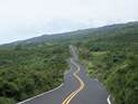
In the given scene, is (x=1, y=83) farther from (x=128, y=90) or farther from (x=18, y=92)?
(x=128, y=90)

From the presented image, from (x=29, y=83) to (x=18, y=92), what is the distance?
12.3ft

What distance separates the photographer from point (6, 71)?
40531 millimetres

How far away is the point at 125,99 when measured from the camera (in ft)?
85.0

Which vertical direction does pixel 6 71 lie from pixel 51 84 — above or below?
above

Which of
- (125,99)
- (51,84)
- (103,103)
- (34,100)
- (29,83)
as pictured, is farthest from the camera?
(51,84)

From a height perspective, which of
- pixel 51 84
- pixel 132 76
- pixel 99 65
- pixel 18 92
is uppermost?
pixel 132 76

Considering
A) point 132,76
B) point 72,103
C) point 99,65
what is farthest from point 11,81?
point 99,65

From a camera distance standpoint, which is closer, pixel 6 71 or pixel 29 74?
pixel 6 71

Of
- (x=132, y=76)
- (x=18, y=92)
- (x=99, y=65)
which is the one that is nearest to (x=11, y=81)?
(x=18, y=92)

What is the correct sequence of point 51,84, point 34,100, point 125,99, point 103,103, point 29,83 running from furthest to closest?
point 51,84 → point 29,83 → point 34,100 → point 103,103 → point 125,99

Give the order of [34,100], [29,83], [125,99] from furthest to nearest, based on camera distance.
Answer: [29,83] < [34,100] < [125,99]

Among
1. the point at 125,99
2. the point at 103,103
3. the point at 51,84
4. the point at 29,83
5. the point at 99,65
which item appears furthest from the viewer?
the point at 99,65

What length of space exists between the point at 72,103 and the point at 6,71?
29.7 feet

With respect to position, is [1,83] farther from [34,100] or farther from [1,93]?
[34,100]
